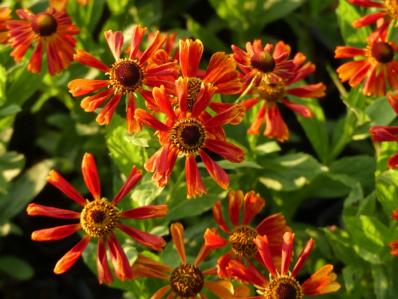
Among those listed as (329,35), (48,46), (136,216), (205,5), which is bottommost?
(136,216)

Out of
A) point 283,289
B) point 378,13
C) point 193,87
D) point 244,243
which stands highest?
point 378,13

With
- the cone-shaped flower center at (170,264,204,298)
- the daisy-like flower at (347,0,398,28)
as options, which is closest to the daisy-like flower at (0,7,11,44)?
the cone-shaped flower center at (170,264,204,298)

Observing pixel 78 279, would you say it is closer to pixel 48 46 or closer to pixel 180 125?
pixel 48 46

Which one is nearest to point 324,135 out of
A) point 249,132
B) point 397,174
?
point 249,132

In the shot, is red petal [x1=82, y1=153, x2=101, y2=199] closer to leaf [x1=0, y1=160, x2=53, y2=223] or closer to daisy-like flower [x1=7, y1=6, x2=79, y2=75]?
daisy-like flower [x1=7, y1=6, x2=79, y2=75]

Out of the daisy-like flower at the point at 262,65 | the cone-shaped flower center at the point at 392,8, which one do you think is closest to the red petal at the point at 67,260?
the daisy-like flower at the point at 262,65

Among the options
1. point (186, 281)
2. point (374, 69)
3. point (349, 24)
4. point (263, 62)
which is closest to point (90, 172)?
point (186, 281)

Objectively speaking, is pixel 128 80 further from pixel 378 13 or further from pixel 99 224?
pixel 378 13
